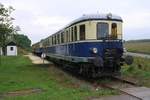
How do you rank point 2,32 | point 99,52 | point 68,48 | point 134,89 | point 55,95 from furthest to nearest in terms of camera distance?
point 2,32 → point 68,48 → point 99,52 → point 134,89 → point 55,95

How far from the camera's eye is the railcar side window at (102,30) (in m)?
18.9

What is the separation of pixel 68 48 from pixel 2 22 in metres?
11.0

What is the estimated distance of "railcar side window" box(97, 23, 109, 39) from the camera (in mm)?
18938

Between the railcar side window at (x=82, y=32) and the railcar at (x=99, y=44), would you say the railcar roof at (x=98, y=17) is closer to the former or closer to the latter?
the railcar at (x=99, y=44)

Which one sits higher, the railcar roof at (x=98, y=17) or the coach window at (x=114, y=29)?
the railcar roof at (x=98, y=17)

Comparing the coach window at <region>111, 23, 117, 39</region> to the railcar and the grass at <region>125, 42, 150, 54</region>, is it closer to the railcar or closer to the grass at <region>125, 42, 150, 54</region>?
the railcar

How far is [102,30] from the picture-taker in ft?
62.5

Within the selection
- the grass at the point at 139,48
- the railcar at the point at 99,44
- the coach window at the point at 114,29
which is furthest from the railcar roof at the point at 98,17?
the grass at the point at 139,48

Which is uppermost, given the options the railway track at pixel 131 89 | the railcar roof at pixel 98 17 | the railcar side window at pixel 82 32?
the railcar roof at pixel 98 17

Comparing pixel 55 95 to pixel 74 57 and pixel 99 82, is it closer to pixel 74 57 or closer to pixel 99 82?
pixel 99 82

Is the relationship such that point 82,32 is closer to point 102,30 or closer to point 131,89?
point 102,30

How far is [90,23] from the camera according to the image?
1895 centimetres

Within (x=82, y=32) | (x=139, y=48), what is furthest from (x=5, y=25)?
(x=139, y=48)

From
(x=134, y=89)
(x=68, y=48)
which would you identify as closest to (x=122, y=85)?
(x=134, y=89)
